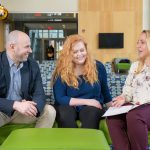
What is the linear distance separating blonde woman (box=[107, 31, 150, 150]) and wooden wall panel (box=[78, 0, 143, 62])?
4085 mm

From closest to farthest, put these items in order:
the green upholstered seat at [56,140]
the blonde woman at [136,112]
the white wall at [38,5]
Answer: the green upholstered seat at [56,140] → the blonde woman at [136,112] → the white wall at [38,5]

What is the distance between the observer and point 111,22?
6.98 m

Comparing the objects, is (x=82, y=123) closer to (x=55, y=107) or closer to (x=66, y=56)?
(x=55, y=107)

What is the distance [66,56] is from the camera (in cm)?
302

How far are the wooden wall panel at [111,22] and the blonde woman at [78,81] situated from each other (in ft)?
12.8

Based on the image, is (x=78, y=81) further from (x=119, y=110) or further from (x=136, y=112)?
(x=136, y=112)

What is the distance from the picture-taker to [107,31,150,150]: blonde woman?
243cm

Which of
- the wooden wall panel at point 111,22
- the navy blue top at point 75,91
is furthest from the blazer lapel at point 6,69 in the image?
the wooden wall panel at point 111,22

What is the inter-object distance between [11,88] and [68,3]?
4453mm

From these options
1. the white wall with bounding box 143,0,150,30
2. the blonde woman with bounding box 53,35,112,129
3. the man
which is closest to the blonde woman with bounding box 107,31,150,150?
the blonde woman with bounding box 53,35,112,129

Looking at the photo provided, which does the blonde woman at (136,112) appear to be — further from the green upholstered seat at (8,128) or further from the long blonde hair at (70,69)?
the green upholstered seat at (8,128)

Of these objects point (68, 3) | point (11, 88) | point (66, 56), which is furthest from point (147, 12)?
point (11, 88)

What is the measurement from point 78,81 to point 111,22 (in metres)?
4.23

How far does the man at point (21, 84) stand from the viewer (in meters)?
2.70
